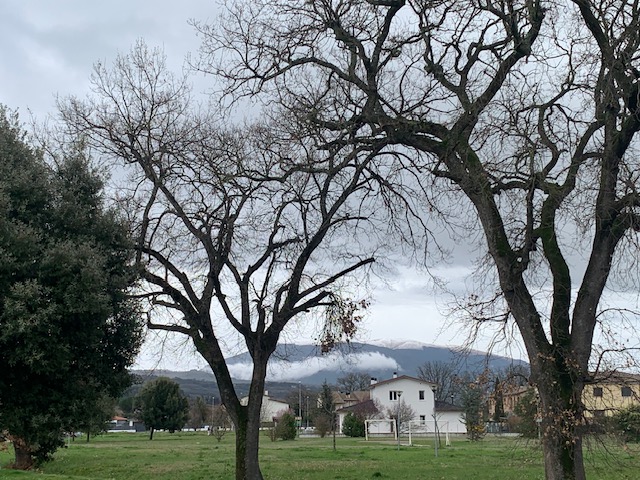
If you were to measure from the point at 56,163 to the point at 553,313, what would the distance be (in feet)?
34.3

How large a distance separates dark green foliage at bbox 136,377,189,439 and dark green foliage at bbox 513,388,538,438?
2665 inches

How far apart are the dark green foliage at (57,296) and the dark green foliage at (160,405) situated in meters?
61.8

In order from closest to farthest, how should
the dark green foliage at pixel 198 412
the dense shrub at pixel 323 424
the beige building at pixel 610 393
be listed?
the beige building at pixel 610 393
the dense shrub at pixel 323 424
the dark green foliage at pixel 198 412

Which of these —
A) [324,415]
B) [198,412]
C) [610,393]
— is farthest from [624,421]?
[198,412]

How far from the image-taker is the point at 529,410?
11086 millimetres

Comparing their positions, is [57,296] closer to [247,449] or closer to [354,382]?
[247,449]

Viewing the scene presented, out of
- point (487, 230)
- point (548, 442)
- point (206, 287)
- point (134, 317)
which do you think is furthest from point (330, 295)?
point (548, 442)

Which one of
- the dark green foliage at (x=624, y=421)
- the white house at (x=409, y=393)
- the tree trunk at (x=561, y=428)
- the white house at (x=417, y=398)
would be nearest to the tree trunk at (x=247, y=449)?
the tree trunk at (x=561, y=428)

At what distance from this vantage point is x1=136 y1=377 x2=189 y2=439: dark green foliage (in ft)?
242

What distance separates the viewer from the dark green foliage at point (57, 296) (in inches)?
457

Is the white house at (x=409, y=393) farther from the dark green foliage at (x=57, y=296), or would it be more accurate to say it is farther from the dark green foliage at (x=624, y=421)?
the dark green foliage at (x=624, y=421)

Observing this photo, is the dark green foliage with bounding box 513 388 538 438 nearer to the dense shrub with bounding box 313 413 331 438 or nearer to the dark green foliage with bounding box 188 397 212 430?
the dense shrub with bounding box 313 413 331 438

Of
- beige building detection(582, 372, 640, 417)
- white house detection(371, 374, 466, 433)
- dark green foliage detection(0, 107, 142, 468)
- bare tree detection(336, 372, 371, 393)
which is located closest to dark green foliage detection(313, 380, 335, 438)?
white house detection(371, 374, 466, 433)

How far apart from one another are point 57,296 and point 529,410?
861 centimetres
